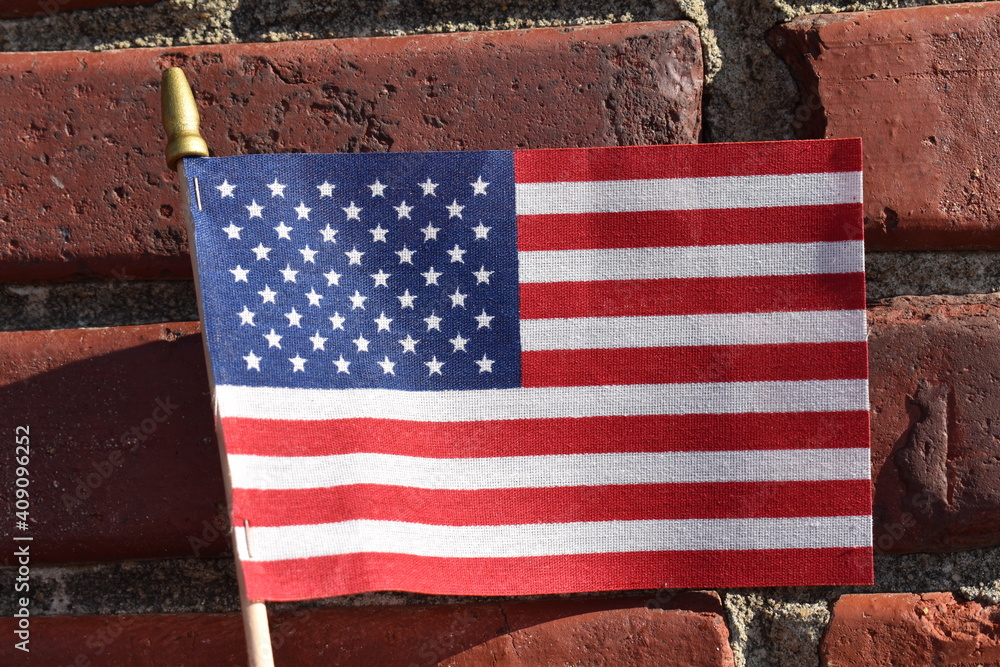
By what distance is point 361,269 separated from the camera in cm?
67

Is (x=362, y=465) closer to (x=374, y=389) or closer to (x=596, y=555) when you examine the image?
(x=374, y=389)

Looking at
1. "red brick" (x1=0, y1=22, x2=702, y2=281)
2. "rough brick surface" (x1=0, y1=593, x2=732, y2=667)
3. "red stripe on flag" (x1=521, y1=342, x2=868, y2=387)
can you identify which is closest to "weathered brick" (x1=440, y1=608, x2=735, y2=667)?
"rough brick surface" (x1=0, y1=593, x2=732, y2=667)

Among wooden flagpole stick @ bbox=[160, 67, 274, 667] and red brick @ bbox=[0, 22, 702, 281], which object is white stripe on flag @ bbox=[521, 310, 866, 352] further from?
wooden flagpole stick @ bbox=[160, 67, 274, 667]

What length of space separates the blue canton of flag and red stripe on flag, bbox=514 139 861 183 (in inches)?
1.3

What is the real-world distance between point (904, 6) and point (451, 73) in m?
0.43

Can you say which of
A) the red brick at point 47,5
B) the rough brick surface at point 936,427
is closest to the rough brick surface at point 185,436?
the rough brick surface at point 936,427

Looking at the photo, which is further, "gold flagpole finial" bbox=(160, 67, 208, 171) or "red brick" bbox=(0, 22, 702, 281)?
"red brick" bbox=(0, 22, 702, 281)

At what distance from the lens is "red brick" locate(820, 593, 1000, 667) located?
2.28ft

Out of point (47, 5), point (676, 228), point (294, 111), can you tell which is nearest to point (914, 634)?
point (676, 228)

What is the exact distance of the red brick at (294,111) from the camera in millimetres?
700

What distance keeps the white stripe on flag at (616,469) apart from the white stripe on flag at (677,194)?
0.22 meters

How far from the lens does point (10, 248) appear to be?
27.5 inches

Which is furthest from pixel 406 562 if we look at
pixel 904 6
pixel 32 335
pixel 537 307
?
pixel 904 6

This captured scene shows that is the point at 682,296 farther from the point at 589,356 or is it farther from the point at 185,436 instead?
the point at 185,436
